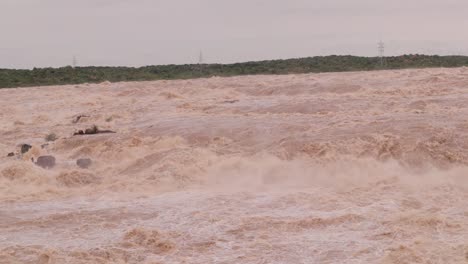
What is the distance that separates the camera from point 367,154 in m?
13.3

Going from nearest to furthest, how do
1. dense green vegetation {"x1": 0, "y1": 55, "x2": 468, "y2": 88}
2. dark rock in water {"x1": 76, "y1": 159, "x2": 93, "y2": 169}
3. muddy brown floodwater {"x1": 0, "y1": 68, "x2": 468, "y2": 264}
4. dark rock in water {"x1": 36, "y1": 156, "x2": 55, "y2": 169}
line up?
muddy brown floodwater {"x1": 0, "y1": 68, "x2": 468, "y2": 264} → dark rock in water {"x1": 36, "y1": 156, "x2": 55, "y2": 169} → dark rock in water {"x1": 76, "y1": 159, "x2": 93, "y2": 169} → dense green vegetation {"x1": 0, "y1": 55, "x2": 468, "y2": 88}

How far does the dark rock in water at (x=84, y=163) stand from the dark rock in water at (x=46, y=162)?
0.58 metres

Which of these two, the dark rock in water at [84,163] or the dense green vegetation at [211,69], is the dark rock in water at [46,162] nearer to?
the dark rock in water at [84,163]

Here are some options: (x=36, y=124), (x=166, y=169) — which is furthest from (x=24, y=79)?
(x=166, y=169)

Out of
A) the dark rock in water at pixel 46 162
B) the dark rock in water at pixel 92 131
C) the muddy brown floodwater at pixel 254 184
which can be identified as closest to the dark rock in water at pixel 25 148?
the muddy brown floodwater at pixel 254 184

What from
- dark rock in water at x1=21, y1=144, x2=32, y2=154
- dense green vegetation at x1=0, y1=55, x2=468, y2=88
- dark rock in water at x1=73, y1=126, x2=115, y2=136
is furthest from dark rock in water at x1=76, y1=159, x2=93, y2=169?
dense green vegetation at x1=0, y1=55, x2=468, y2=88

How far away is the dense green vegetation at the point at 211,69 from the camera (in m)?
48.8

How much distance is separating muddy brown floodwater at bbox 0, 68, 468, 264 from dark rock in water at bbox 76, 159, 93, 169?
110 millimetres

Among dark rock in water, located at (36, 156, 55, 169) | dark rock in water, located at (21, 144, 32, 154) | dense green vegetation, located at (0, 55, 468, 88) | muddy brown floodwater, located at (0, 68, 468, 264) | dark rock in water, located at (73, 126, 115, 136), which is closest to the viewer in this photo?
muddy brown floodwater, located at (0, 68, 468, 264)

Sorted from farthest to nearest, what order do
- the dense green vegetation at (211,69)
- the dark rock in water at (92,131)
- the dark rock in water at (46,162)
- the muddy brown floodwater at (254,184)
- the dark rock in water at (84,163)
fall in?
1. the dense green vegetation at (211,69)
2. the dark rock in water at (92,131)
3. the dark rock in water at (84,163)
4. the dark rock in water at (46,162)
5. the muddy brown floodwater at (254,184)

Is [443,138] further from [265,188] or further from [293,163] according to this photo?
[265,188]

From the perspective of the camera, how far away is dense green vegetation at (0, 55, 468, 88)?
48812 millimetres

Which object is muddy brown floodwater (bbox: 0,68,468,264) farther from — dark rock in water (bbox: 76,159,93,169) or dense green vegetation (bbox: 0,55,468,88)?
dense green vegetation (bbox: 0,55,468,88)

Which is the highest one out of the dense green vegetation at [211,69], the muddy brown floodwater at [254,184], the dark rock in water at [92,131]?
the dense green vegetation at [211,69]
